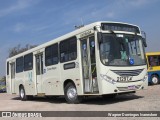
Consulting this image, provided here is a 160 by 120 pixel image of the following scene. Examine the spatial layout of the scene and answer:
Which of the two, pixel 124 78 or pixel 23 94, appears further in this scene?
pixel 23 94

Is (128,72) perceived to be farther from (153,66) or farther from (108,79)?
(153,66)

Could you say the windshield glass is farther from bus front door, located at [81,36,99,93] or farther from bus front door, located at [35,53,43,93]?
bus front door, located at [35,53,43,93]

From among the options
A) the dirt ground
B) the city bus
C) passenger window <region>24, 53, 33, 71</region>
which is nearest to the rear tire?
passenger window <region>24, 53, 33, 71</region>

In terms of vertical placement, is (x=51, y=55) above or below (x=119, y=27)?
below

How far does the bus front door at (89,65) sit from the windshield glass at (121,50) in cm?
54

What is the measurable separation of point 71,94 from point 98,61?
9.41ft

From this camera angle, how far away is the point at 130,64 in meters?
13.3

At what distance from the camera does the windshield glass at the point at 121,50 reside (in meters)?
12.7

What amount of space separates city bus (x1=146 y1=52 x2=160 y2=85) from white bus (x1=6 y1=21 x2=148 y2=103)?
→ 1061 cm

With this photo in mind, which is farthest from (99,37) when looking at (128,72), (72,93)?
(72,93)

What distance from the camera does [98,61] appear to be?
12625mm

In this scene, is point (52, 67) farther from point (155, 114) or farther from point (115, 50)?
point (155, 114)

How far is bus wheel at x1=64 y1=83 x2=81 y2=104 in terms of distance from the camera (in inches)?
569

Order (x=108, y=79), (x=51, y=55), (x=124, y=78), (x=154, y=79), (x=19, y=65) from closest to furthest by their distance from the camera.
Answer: (x=108, y=79), (x=124, y=78), (x=51, y=55), (x=19, y=65), (x=154, y=79)
